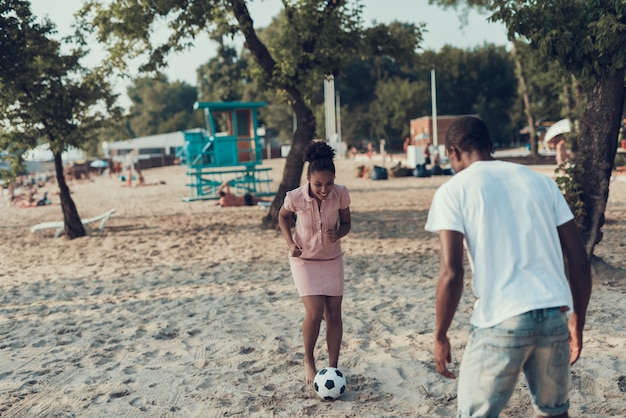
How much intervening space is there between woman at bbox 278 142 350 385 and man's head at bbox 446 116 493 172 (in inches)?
63.1

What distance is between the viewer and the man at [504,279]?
257 centimetres

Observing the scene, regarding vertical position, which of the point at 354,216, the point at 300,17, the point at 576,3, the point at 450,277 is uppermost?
the point at 300,17

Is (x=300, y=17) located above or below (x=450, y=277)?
above

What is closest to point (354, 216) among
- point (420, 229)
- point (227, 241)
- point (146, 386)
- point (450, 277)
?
point (420, 229)

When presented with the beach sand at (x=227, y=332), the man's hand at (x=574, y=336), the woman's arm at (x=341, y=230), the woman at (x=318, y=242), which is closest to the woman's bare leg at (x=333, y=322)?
the woman at (x=318, y=242)

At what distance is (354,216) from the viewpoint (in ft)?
53.2

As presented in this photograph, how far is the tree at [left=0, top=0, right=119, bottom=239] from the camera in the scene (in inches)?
486

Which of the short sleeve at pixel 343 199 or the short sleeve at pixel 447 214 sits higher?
the short sleeve at pixel 447 214

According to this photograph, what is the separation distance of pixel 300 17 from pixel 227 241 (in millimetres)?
4481

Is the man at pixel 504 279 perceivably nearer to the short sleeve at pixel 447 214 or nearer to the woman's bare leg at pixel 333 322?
the short sleeve at pixel 447 214

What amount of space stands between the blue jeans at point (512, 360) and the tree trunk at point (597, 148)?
5.94 meters

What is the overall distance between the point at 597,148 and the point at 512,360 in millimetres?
6241

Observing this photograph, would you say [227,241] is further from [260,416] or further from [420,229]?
[260,416]

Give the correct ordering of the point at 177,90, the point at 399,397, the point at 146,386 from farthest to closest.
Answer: the point at 177,90 → the point at 146,386 → the point at 399,397
